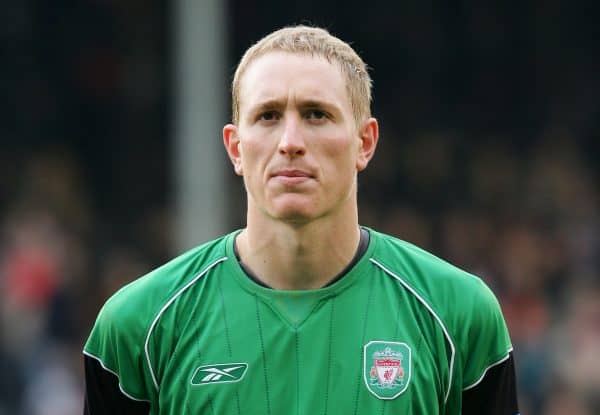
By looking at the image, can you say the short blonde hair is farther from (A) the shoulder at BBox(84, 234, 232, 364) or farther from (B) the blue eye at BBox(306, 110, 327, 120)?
(A) the shoulder at BBox(84, 234, 232, 364)

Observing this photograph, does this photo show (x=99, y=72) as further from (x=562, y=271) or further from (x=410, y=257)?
(x=410, y=257)

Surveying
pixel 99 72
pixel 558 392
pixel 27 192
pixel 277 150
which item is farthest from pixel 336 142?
pixel 99 72

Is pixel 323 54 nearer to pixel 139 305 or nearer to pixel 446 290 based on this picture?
pixel 446 290

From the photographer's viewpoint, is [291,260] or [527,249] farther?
[527,249]

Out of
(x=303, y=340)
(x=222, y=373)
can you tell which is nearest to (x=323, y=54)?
(x=303, y=340)

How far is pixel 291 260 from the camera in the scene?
4137mm

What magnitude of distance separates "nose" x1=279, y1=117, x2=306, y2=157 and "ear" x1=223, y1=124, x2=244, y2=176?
258mm

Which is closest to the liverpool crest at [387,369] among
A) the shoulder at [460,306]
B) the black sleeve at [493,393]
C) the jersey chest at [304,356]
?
the jersey chest at [304,356]

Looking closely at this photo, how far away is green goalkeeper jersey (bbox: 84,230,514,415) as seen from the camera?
13.2 ft

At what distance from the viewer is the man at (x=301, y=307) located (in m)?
4.01

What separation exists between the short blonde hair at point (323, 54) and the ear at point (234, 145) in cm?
3

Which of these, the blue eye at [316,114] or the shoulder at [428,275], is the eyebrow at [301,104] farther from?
the shoulder at [428,275]

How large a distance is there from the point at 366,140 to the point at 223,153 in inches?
345

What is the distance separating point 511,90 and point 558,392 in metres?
5.04
